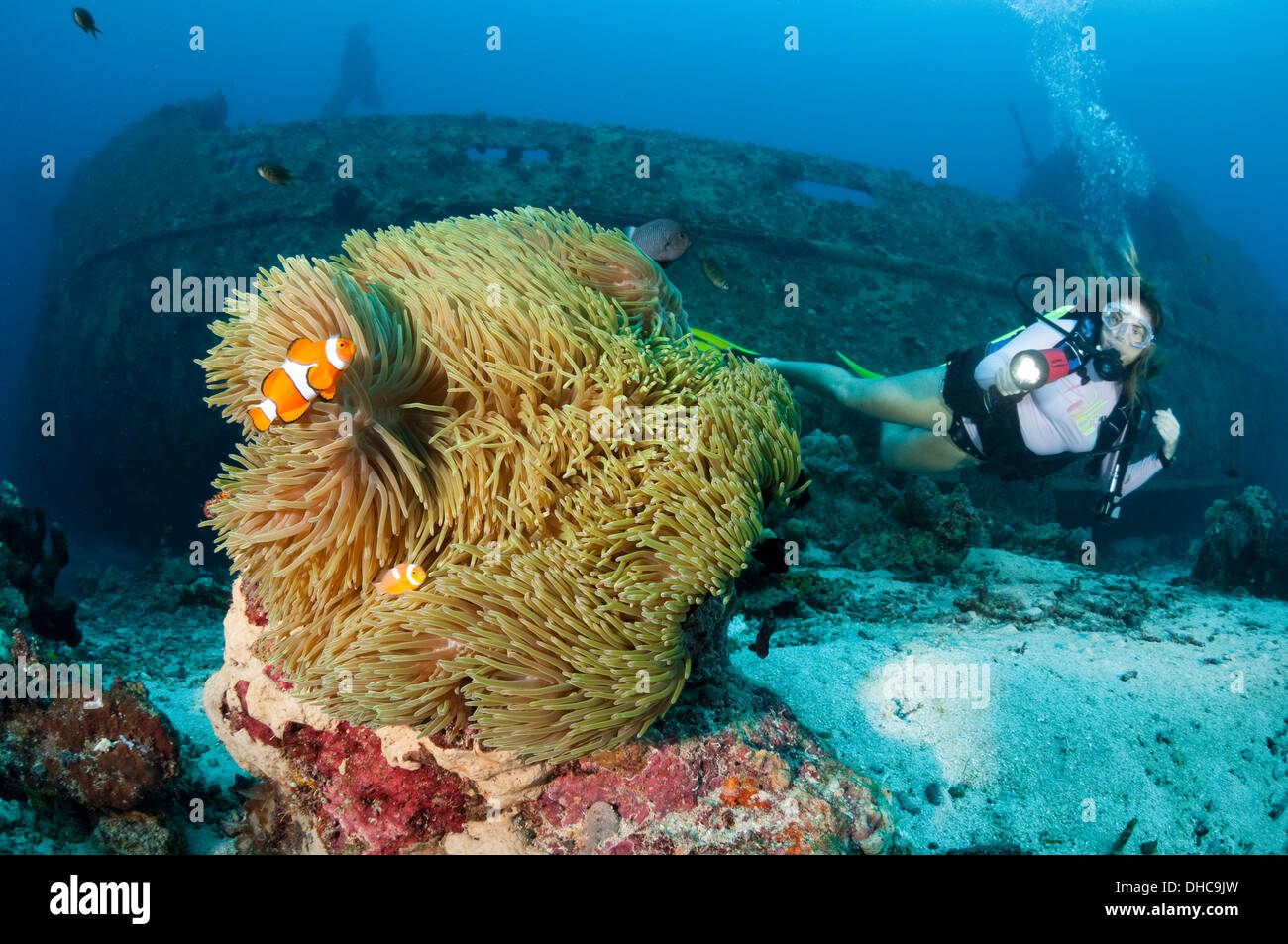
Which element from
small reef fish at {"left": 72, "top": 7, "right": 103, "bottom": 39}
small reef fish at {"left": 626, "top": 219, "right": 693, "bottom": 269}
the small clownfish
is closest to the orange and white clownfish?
the small clownfish

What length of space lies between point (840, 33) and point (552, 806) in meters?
157

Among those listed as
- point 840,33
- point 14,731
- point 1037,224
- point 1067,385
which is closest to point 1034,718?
point 1067,385

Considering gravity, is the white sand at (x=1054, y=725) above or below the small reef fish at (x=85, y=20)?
below

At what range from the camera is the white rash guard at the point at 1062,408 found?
16.6ft

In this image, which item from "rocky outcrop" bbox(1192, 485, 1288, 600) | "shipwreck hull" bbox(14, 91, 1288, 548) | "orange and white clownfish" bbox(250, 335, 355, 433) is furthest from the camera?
"shipwreck hull" bbox(14, 91, 1288, 548)

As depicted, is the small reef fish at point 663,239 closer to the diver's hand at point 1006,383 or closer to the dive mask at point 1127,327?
the diver's hand at point 1006,383

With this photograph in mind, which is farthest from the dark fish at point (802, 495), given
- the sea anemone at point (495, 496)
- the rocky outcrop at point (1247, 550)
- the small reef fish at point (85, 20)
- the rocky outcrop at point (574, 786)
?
the small reef fish at point (85, 20)

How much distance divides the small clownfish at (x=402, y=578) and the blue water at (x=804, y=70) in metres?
86.6

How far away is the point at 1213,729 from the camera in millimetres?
3377

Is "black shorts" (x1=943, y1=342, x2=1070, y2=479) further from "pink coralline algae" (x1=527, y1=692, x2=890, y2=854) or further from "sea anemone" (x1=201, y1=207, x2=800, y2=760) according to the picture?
"pink coralline algae" (x1=527, y1=692, x2=890, y2=854)

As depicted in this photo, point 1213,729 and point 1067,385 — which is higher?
point 1067,385

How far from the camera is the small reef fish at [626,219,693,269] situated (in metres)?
4.45
